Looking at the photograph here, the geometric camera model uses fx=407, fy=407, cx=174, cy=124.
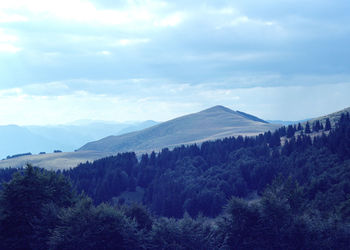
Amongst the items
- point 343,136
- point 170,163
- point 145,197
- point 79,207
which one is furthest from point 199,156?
point 79,207

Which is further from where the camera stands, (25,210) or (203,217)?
(203,217)

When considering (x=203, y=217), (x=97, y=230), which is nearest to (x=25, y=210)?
(x=97, y=230)

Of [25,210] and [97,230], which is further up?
[25,210]

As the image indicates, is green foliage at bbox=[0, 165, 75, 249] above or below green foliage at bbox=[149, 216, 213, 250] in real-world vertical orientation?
above

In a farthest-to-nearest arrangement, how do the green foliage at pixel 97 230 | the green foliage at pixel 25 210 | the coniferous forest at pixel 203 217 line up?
the green foliage at pixel 25 210, the coniferous forest at pixel 203 217, the green foliage at pixel 97 230

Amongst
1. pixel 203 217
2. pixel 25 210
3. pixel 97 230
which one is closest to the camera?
pixel 97 230

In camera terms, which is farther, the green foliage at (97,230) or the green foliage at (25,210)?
the green foliage at (25,210)

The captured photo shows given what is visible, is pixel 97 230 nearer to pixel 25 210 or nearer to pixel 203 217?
pixel 25 210

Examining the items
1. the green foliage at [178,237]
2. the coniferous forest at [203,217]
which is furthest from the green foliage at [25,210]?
the green foliage at [178,237]

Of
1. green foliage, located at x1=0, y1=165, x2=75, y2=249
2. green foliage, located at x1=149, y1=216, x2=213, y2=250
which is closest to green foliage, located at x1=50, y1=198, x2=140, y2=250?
green foliage, located at x1=149, y1=216, x2=213, y2=250

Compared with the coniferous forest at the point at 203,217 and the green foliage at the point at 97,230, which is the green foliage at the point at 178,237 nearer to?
the coniferous forest at the point at 203,217

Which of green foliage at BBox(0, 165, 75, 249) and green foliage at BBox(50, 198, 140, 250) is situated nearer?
green foliage at BBox(50, 198, 140, 250)

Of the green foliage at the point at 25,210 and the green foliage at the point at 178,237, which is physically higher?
the green foliage at the point at 25,210

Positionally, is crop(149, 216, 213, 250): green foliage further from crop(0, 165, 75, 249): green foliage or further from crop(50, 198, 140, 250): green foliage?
crop(0, 165, 75, 249): green foliage
